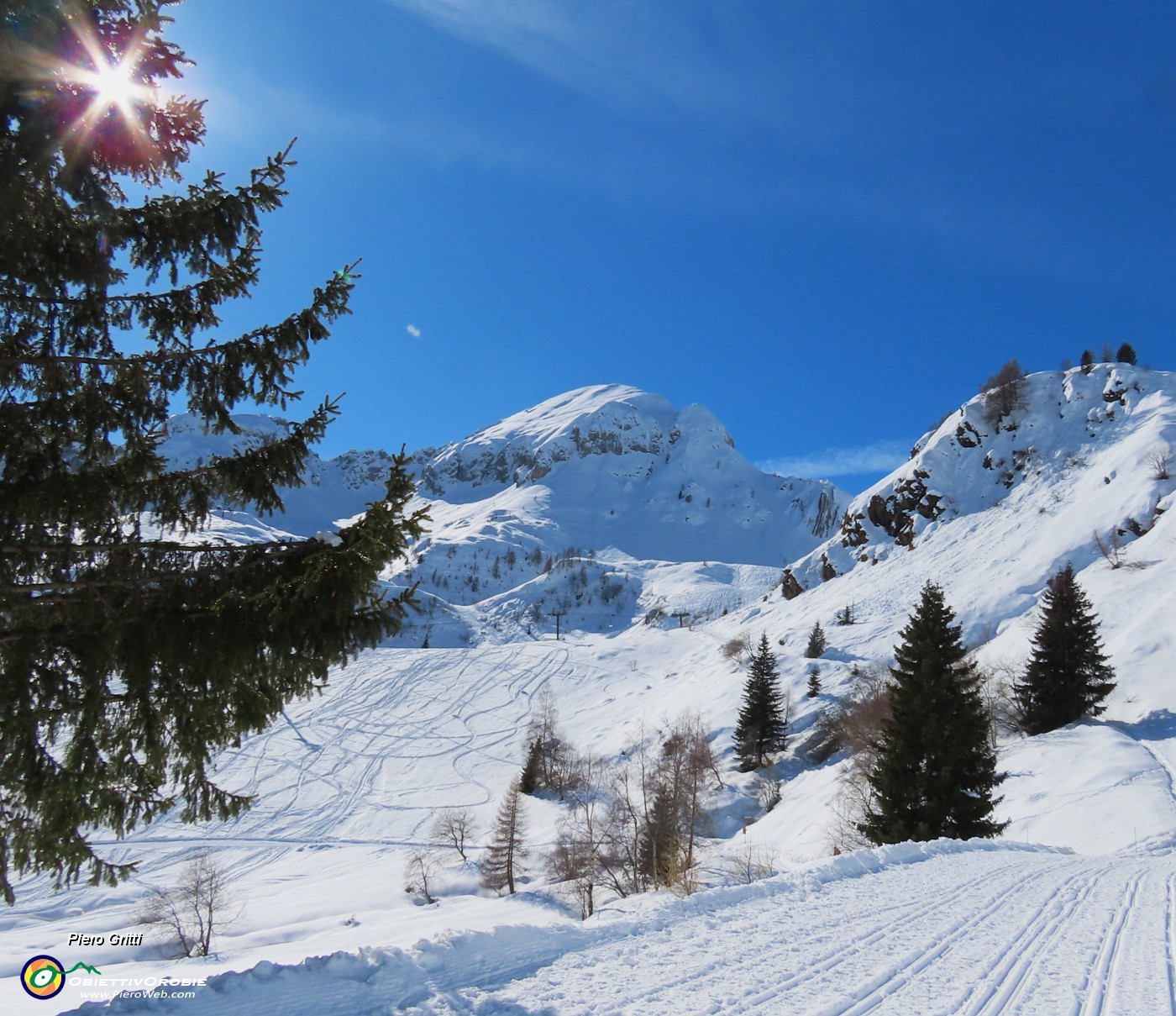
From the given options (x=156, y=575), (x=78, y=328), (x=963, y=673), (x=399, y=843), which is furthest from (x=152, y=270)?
(x=399, y=843)

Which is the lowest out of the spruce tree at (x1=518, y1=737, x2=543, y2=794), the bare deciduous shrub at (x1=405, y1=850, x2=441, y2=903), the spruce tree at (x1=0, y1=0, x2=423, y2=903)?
the bare deciduous shrub at (x1=405, y1=850, x2=441, y2=903)

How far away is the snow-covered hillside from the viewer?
19.4ft

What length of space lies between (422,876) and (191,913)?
33.9 ft

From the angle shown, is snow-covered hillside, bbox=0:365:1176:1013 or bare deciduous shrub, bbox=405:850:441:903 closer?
snow-covered hillside, bbox=0:365:1176:1013

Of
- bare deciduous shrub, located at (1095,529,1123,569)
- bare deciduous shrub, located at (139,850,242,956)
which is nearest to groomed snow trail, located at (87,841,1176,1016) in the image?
bare deciduous shrub, located at (139,850,242,956)

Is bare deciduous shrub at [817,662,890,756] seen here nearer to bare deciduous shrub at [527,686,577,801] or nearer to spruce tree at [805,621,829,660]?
spruce tree at [805,621,829,660]

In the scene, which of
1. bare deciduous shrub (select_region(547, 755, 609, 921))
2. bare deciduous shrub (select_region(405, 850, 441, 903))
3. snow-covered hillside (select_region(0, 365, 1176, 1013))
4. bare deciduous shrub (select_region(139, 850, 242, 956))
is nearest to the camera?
snow-covered hillside (select_region(0, 365, 1176, 1013))

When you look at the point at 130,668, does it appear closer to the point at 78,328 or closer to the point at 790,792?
the point at 78,328

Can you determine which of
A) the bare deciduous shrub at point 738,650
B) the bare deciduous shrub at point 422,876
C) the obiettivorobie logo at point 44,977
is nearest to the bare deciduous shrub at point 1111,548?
the bare deciduous shrub at point 738,650

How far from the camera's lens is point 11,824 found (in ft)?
16.4

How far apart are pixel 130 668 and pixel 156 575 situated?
0.77 m

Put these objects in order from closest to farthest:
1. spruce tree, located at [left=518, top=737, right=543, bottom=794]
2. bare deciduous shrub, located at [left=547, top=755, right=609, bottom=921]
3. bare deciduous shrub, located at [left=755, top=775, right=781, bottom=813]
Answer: bare deciduous shrub, located at [left=547, top=755, right=609, bottom=921]
bare deciduous shrub, located at [left=755, top=775, right=781, bottom=813]
spruce tree, located at [left=518, top=737, right=543, bottom=794]

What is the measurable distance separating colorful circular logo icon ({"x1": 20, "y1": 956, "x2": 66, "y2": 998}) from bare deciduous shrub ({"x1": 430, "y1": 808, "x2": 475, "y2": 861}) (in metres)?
33.0

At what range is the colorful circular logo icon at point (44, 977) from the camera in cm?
577
